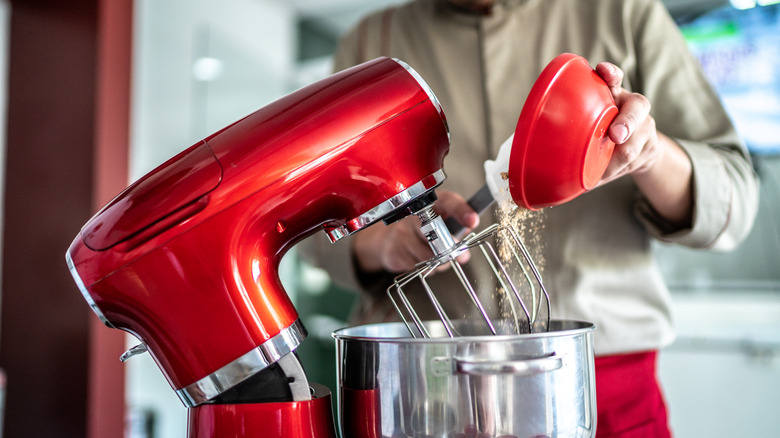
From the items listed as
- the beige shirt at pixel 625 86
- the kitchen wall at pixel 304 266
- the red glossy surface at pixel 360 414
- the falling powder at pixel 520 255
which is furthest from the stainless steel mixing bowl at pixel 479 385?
the kitchen wall at pixel 304 266

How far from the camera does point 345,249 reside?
645mm

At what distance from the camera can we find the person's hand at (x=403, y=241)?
470 mm

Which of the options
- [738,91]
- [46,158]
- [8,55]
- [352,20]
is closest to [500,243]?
[46,158]

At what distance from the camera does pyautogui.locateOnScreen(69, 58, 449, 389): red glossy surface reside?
360 millimetres

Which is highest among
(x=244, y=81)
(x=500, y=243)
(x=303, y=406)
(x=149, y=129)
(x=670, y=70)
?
(x=244, y=81)

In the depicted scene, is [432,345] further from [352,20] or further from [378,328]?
[352,20]

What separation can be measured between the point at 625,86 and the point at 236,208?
1.33ft

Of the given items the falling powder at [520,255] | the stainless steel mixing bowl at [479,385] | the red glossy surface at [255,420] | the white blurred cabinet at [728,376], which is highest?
the falling powder at [520,255]

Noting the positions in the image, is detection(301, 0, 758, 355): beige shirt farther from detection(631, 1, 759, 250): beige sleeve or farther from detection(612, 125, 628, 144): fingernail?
detection(612, 125, 628, 144): fingernail

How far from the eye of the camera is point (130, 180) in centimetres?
180

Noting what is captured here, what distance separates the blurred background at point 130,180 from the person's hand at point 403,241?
3.32 feet

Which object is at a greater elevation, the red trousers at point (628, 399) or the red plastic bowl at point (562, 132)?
the red plastic bowl at point (562, 132)

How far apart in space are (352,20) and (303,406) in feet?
8.09

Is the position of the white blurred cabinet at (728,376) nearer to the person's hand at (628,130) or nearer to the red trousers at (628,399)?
the red trousers at (628,399)
